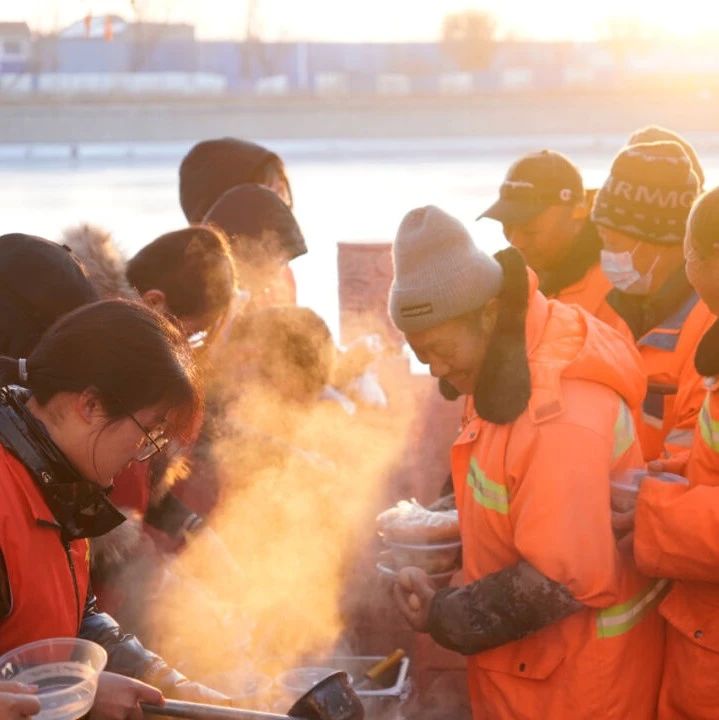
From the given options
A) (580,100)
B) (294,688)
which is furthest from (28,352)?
(580,100)

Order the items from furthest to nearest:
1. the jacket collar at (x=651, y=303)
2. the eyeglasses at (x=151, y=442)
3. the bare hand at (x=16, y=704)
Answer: the jacket collar at (x=651, y=303) → the eyeglasses at (x=151, y=442) → the bare hand at (x=16, y=704)

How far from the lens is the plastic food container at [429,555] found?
3082mm

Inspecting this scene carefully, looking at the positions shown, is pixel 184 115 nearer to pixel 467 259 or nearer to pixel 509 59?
pixel 509 59

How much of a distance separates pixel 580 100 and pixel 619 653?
37798 mm

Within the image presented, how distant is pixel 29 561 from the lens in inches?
81.4

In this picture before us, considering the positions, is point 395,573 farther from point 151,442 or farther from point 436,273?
point 151,442

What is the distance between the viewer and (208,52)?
1960 inches

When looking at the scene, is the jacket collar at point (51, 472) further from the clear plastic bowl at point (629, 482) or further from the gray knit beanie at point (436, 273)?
the clear plastic bowl at point (629, 482)

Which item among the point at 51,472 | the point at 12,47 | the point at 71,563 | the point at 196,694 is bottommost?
the point at 196,694

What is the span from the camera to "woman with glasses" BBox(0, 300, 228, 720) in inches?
81.7

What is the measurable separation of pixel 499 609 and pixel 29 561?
113 cm

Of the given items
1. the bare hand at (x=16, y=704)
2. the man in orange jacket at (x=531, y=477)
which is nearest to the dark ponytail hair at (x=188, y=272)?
the man in orange jacket at (x=531, y=477)

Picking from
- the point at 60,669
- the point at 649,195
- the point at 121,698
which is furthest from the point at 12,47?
the point at 60,669

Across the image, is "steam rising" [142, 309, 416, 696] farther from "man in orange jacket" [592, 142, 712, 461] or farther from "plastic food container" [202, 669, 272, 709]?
"man in orange jacket" [592, 142, 712, 461]
